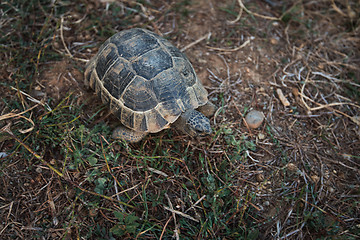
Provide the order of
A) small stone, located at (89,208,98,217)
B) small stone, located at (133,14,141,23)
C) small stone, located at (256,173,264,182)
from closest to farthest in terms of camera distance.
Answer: small stone, located at (89,208,98,217) < small stone, located at (256,173,264,182) < small stone, located at (133,14,141,23)

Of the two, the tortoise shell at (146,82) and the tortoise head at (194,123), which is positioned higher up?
the tortoise shell at (146,82)

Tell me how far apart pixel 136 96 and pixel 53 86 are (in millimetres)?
1283

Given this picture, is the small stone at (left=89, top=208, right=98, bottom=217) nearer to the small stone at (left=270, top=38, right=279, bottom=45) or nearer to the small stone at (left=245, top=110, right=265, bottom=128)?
the small stone at (left=245, top=110, right=265, bottom=128)

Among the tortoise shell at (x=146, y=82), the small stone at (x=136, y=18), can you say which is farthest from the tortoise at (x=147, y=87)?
the small stone at (x=136, y=18)

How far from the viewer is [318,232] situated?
96.8 inches

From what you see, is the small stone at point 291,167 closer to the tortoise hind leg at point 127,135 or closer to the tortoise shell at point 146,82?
the tortoise shell at point 146,82

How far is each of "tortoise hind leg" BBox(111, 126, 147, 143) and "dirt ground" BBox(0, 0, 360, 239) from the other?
0.09 m

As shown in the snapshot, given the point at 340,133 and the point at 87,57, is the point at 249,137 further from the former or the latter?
the point at 87,57

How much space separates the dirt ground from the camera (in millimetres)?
2441

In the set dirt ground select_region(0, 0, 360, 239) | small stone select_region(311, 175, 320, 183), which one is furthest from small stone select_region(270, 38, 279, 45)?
small stone select_region(311, 175, 320, 183)

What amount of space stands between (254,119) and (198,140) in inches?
30.1

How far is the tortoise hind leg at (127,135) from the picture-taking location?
282 cm

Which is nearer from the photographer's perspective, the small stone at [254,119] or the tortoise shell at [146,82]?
the tortoise shell at [146,82]

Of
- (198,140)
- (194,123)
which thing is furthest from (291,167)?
(194,123)
